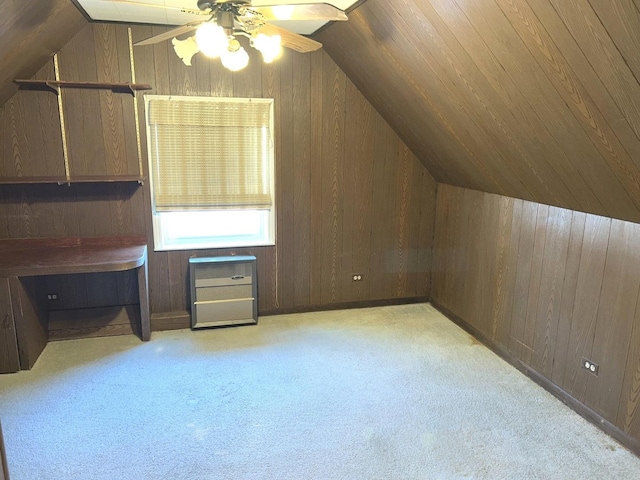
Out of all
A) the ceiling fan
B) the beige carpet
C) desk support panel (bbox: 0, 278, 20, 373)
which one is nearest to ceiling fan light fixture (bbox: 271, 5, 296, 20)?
the ceiling fan

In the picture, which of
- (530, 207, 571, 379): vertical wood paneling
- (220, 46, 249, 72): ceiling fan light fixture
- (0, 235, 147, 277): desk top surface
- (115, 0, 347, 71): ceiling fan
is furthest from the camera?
(0, 235, 147, 277): desk top surface

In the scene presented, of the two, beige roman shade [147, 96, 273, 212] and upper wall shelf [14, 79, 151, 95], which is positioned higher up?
upper wall shelf [14, 79, 151, 95]

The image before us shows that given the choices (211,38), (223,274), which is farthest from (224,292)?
(211,38)

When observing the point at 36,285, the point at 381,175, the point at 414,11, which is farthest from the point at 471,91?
the point at 36,285

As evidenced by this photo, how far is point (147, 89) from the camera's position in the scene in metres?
3.74

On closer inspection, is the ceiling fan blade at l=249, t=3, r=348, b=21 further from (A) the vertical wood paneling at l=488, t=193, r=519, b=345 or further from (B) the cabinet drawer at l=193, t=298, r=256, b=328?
(B) the cabinet drawer at l=193, t=298, r=256, b=328

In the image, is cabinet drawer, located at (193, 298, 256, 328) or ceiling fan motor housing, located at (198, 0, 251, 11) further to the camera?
cabinet drawer, located at (193, 298, 256, 328)

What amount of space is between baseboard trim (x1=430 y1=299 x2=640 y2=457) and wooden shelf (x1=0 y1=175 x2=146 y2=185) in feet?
10.1

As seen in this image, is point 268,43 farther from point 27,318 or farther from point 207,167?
point 27,318

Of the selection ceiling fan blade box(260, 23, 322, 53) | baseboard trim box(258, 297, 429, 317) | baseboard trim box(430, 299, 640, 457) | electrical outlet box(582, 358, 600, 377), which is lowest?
baseboard trim box(430, 299, 640, 457)

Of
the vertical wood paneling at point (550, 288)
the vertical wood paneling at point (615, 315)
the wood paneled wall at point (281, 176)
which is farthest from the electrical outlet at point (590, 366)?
the wood paneled wall at point (281, 176)

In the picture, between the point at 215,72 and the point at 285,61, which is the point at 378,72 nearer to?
the point at 285,61

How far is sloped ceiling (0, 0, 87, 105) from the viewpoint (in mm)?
2415

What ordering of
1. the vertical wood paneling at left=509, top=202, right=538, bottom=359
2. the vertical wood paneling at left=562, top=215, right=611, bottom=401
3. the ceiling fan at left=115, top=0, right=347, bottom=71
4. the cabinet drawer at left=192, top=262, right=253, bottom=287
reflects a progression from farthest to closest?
the cabinet drawer at left=192, top=262, right=253, bottom=287
the vertical wood paneling at left=509, top=202, right=538, bottom=359
the vertical wood paneling at left=562, top=215, right=611, bottom=401
the ceiling fan at left=115, top=0, right=347, bottom=71
